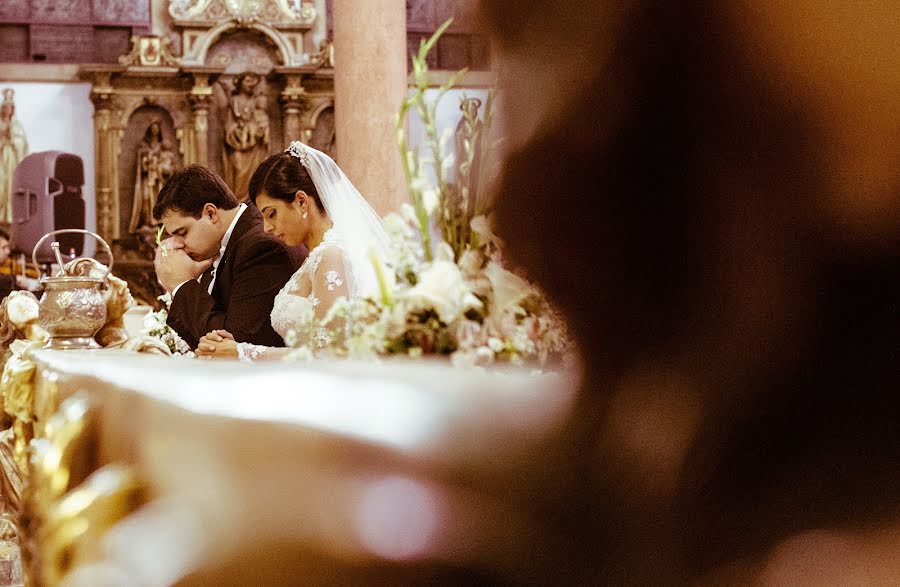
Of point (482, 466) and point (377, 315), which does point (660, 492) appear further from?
point (377, 315)

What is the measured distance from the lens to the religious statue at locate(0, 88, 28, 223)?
13.5 metres

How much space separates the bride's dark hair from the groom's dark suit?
230 mm

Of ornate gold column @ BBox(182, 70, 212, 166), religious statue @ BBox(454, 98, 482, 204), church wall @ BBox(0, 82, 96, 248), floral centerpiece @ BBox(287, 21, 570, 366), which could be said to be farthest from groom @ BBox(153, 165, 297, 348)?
church wall @ BBox(0, 82, 96, 248)

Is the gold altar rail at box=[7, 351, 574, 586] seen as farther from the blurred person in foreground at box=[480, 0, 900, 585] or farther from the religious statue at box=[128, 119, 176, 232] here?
the religious statue at box=[128, 119, 176, 232]

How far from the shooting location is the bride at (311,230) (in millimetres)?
3896

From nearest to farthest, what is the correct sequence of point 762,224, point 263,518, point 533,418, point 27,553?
point 762,224 < point 533,418 < point 263,518 < point 27,553

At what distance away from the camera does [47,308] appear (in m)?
3.56

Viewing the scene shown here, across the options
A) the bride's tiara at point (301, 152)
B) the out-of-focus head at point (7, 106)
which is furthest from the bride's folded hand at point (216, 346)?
the out-of-focus head at point (7, 106)

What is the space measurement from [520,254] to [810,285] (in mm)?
190

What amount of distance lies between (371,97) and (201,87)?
28.3 ft

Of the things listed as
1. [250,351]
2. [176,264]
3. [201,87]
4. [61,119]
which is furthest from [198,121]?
[250,351]

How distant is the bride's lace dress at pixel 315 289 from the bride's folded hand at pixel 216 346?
0.04 meters

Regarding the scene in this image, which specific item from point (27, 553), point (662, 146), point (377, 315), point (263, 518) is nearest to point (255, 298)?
point (377, 315)

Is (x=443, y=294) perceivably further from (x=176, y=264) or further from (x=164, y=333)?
(x=176, y=264)
